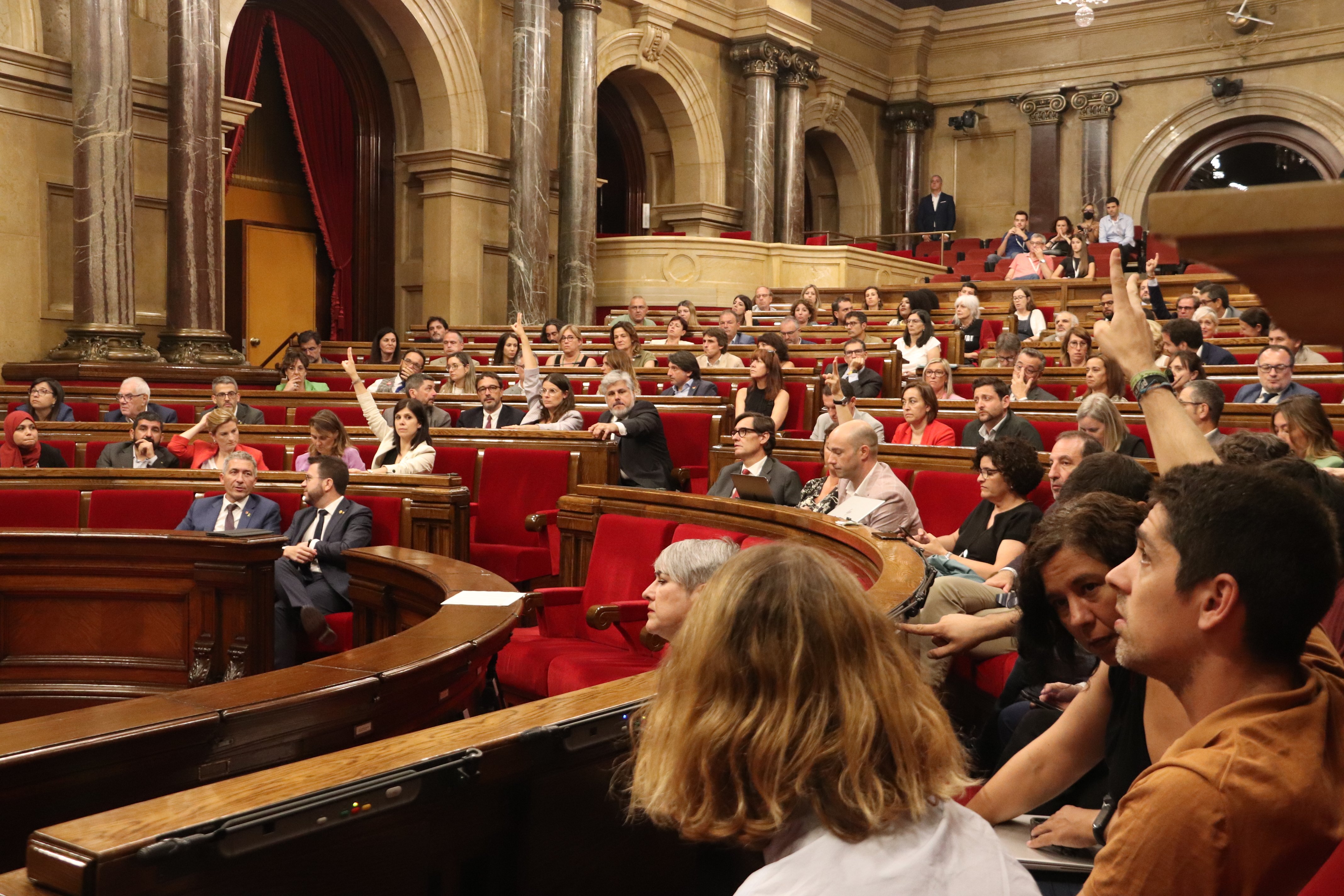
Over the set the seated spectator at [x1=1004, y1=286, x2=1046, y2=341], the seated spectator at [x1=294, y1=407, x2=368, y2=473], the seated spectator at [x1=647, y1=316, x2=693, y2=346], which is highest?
the seated spectator at [x1=1004, y1=286, x2=1046, y2=341]

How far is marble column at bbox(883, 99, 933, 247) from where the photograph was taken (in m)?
18.5

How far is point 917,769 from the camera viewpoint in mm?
1075

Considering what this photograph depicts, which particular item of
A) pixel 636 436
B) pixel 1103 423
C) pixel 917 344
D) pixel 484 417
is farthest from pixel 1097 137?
pixel 1103 423

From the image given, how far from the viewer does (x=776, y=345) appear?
21.3ft

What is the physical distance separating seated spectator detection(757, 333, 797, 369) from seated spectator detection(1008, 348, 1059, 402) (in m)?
1.24

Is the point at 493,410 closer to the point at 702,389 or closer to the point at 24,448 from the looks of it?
the point at 702,389

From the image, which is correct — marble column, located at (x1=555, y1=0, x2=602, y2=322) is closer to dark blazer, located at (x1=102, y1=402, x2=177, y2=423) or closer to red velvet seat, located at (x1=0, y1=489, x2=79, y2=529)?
dark blazer, located at (x1=102, y1=402, x2=177, y2=423)

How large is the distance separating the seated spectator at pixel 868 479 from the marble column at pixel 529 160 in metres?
7.78

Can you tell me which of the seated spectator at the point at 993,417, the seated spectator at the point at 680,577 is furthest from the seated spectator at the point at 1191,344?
the seated spectator at the point at 680,577

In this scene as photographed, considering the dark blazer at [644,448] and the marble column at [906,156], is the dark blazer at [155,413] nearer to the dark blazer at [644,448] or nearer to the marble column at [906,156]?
the dark blazer at [644,448]

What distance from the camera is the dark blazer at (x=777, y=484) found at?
4.51 meters

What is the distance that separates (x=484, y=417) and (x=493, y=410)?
10cm

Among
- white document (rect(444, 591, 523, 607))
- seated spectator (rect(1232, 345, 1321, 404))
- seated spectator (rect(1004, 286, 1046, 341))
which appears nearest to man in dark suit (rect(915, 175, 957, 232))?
seated spectator (rect(1004, 286, 1046, 341))

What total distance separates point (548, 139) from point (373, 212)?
7.10ft
